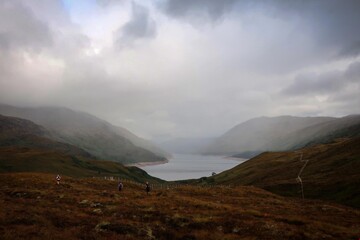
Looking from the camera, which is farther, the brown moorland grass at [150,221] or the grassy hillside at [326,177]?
the grassy hillside at [326,177]

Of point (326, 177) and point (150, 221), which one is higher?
point (326, 177)

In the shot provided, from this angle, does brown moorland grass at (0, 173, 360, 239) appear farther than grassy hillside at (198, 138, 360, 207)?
No

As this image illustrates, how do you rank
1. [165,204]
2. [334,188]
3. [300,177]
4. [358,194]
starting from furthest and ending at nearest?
[300,177] < [334,188] < [358,194] < [165,204]

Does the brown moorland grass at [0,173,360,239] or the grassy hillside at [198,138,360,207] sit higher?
the grassy hillside at [198,138,360,207]

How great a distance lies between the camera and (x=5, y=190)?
2249 inches

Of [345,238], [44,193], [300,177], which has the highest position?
[300,177]

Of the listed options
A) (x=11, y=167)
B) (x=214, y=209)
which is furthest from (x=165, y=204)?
(x=11, y=167)

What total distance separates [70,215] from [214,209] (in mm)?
21180

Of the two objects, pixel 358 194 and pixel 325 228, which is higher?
pixel 358 194

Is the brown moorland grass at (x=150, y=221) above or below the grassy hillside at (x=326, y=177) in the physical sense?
below

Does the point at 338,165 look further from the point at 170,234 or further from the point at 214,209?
the point at 170,234

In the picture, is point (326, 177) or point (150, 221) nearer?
point (150, 221)

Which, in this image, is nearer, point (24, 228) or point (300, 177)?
point (24, 228)

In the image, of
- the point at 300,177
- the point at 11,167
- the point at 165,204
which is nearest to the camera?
the point at 165,204
